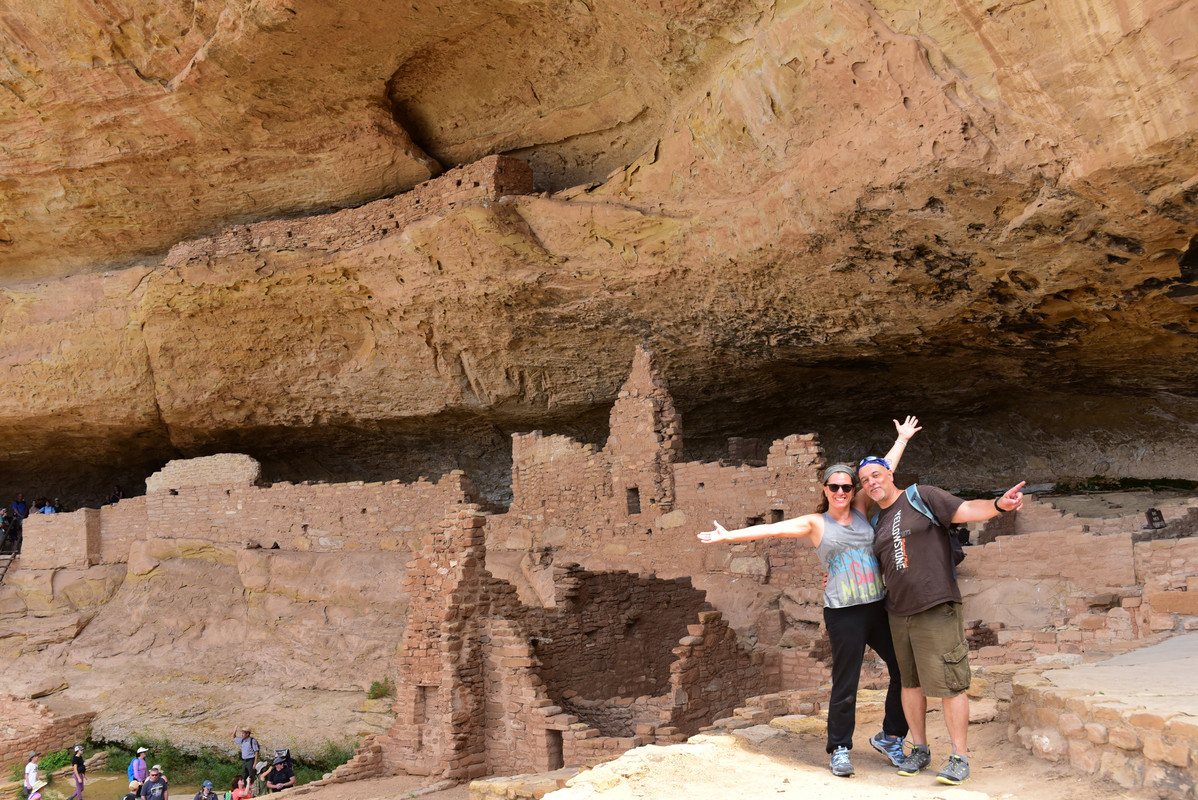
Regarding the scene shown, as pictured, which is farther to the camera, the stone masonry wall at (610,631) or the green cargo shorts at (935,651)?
the stone masonry wall at (610,631)

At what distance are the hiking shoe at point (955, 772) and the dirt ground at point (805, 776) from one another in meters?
0.04

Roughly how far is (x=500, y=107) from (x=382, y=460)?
29.8 ft

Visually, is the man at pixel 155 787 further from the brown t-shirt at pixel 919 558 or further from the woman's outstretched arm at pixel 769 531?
the brown t-shirt at pixel 919 558

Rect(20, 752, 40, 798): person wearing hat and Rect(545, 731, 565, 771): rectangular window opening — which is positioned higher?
Rect(545, 731, 565, 771): rectangular window opening

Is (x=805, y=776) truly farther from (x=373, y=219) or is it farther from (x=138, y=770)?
(x=373, y=219)

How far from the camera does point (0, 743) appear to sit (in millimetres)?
12906

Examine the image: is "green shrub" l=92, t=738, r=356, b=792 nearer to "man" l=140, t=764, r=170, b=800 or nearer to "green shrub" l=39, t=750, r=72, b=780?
"green shrub" l=39, t=750, r=72, b=780

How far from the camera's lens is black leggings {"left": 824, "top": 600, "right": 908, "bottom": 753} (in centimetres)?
473

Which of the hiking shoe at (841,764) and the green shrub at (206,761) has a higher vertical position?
the hiking shoe at (841,764)

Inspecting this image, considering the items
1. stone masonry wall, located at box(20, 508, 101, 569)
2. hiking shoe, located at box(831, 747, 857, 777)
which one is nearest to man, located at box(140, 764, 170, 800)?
stone masonry wall, located at box(20, 508, 101, 569)

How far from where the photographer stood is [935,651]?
457 cm

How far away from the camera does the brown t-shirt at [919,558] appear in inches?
180

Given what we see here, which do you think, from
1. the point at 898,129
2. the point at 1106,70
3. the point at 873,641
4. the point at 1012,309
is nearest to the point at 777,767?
the point at 873,641

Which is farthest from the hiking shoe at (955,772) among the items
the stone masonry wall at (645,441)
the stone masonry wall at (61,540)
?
the stone masonry wall at (61,540)
